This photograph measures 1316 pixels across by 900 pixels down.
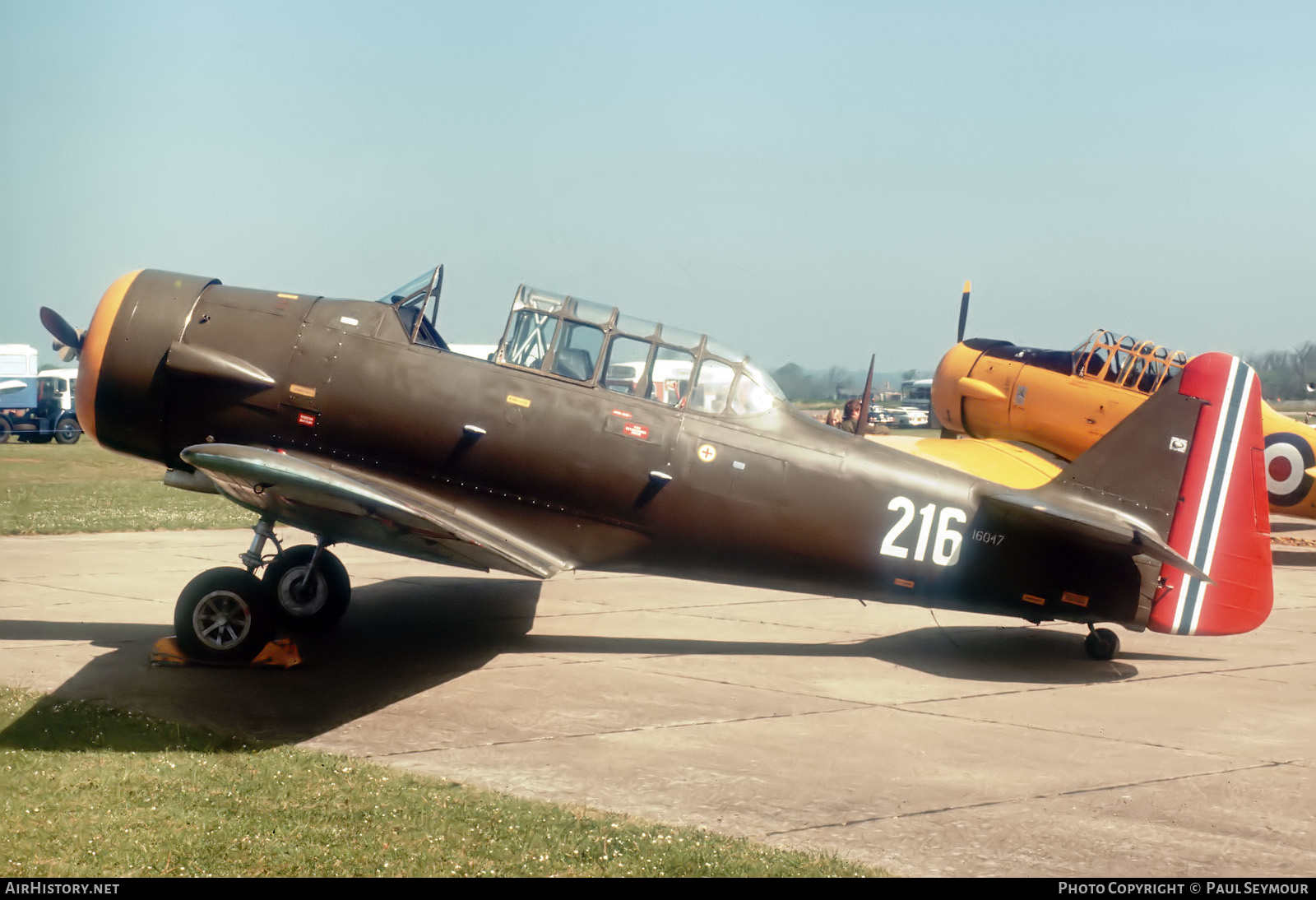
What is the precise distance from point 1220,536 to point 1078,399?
6.21m

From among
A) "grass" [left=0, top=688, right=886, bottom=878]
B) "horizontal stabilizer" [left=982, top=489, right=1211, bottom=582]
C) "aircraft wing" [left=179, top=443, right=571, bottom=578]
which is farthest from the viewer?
"horizontal stabilizer" [left=982, top=489, right=1211, bottom=582]

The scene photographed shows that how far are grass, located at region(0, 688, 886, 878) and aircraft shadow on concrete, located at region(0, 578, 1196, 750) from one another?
1.74 feet

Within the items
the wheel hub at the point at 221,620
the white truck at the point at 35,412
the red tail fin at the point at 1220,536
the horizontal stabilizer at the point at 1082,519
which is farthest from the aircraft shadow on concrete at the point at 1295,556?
the white truck at the point at 35,412

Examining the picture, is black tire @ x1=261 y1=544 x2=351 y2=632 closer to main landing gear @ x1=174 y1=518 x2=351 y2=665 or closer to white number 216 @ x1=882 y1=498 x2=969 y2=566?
main landing gear @ x1=174 y1=518 x2=351 y2=665

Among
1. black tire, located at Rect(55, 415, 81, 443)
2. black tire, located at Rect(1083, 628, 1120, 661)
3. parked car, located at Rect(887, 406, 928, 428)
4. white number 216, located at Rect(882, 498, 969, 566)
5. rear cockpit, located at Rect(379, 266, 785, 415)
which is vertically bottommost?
black tire, located at Rect(55, 415, 81, 443)

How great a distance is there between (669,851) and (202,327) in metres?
5.13

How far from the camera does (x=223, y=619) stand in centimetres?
Answer: 681

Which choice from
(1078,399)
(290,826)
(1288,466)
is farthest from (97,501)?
(1288,466)

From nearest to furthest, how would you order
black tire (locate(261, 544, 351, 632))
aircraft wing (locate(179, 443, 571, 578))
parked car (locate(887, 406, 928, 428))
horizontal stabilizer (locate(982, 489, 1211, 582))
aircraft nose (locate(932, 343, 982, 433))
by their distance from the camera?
aircraft wing (locate(179, 443, 571, 578)) < horizontal stabilizer (locate(982, 489, 1211, 582)) < black tire (locate(261, 544, 351, 632)) < aircraft nose (locate(932, 343, 982, 433)) < parked car (locate(887, 406, 928, 428))

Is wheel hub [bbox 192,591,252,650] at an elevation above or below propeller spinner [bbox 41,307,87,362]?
below

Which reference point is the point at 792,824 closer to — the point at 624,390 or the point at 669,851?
the point at 669,851

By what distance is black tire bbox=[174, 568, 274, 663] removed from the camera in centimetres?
675

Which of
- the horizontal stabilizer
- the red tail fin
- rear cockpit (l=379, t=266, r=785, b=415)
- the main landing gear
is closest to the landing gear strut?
the red tail fin
